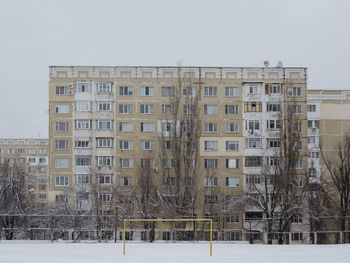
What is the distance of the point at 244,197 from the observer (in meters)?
34.2

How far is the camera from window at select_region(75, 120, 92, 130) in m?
45.3

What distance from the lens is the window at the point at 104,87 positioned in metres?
45.3

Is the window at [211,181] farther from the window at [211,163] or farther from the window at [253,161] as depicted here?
the window at [253,161]

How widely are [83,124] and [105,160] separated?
4.35 meters

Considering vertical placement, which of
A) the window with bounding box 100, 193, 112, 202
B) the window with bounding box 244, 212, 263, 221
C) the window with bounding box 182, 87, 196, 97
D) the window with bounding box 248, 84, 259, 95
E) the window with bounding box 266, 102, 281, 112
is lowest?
the window with bounding box 244, 212, 263, 221

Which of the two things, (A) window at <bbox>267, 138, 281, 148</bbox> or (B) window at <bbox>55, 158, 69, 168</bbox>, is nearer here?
(B) window at <bbox>55, 158, 69, 168</bbox>

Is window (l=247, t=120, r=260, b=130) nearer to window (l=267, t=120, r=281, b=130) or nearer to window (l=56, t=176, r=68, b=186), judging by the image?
window (l=267, t=120, r=281, b=130)

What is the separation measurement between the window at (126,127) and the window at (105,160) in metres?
3.14

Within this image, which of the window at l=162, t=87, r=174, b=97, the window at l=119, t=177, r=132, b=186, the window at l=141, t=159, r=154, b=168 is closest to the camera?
the window at l=141, t=159, r=154, b=168

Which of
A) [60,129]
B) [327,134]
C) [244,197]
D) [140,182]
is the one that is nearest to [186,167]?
[140,182]

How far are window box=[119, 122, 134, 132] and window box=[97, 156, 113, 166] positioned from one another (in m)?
3.14

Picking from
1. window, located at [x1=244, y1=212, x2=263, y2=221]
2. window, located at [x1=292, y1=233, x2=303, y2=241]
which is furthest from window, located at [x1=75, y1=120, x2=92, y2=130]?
window, located at [x1=292, y1=233, x2=303, y2=241]

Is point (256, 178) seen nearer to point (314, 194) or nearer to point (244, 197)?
point (314, 194)

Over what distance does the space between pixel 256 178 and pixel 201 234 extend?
1041 centimetres
